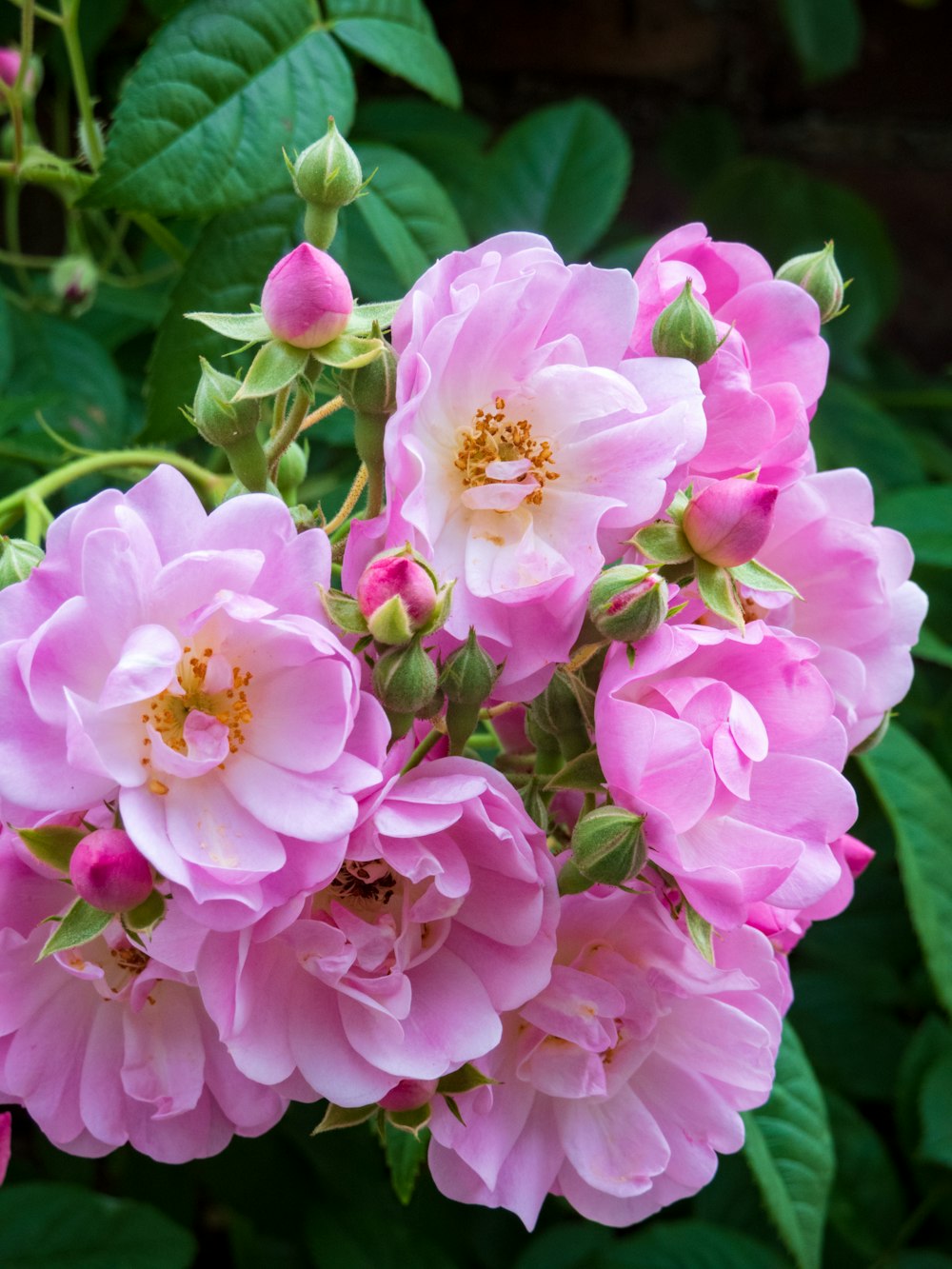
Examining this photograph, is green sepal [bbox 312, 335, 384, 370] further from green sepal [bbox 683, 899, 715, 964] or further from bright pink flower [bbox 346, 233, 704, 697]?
green sepal [bbox 683, 899, 715, 964]

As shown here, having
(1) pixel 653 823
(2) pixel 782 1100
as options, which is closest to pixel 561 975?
(1) pixel 653 823

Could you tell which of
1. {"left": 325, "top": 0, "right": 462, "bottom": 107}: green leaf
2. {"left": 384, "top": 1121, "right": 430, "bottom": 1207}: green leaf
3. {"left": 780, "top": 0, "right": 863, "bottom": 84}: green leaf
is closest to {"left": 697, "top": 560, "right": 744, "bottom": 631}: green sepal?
{"left": 384, "top": 1121, "right": 430, "bottom": 1207}: green leaf

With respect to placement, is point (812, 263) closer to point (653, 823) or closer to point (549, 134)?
point (653, 823)

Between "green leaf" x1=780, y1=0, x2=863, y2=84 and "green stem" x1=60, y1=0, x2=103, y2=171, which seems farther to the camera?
"green leaf" x1=780, y1=0, x2=863, y2=84

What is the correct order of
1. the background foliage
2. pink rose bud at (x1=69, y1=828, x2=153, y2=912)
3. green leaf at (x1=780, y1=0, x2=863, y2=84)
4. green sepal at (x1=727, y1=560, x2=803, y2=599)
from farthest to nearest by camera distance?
1. green leaf at (x1=780, y1=0, x2=863, y2=84)
2. the background foliage
3. green sepal at (x1=727, y1=560, x2=803, y2=599)
4. pink rose bud at (x1=69, y1=828, x2=153, y2=912)

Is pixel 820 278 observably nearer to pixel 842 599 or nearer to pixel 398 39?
pixel 842 599

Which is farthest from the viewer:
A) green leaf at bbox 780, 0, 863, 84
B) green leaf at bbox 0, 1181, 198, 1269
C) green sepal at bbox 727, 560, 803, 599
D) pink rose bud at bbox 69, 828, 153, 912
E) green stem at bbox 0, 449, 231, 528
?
green leaf at bbox 780, 0, 863, 84

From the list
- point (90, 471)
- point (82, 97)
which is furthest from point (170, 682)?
point (82, 97)

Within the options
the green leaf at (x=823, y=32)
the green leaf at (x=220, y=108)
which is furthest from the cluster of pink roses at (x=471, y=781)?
the green leaf at (x=823, y=32)
